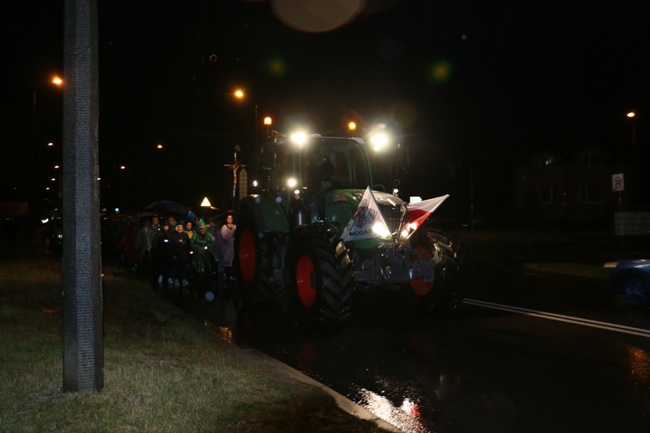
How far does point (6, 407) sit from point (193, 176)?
4858cm

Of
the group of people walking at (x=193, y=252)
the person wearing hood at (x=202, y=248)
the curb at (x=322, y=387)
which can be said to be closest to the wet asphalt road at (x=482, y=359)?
the curb at (x=322, y=387)

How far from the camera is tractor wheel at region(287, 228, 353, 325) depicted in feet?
32.2

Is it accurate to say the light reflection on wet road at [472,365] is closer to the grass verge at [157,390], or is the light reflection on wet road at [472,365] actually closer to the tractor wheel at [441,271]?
the tractor wheel at [441,271]

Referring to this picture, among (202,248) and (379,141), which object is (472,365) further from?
(202,248)

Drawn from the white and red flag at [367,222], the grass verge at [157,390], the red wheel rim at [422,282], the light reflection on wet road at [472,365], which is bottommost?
the light reflection on wet road at [472,365]

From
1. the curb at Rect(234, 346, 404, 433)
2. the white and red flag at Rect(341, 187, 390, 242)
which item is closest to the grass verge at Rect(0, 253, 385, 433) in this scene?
the curb at Rect(234, 346, 404, 433)

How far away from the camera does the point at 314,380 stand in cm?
752

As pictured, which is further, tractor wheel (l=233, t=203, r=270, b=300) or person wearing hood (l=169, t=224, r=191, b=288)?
person wearing hood (l=169, t=224, r=191, b=288)

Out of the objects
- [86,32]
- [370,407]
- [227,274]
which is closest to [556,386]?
[370,407]

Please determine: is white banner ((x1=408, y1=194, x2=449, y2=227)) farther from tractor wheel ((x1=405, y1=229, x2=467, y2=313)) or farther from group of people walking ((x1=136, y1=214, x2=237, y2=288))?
group of people walking ((x1=136, y1=214, x2=237, y2=288))

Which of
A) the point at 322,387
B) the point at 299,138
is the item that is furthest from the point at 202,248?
the point at 322,387

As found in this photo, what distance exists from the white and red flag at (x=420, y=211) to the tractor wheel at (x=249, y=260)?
3.11 metres

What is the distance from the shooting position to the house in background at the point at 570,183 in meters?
60.6

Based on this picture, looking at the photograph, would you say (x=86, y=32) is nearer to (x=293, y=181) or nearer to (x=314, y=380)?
(x=314, y=380)
